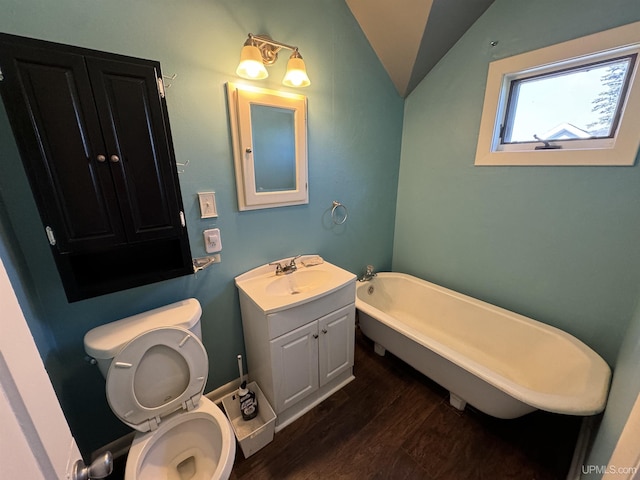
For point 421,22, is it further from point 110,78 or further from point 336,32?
point 110,78

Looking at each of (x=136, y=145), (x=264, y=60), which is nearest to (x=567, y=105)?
(x=264, y=60)

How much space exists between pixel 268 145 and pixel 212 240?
25.6 inches

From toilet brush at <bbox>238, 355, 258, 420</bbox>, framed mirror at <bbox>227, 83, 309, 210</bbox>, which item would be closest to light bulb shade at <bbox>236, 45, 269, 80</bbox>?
framed mirror at <bbox>227, 83, 309, 210</bbox>

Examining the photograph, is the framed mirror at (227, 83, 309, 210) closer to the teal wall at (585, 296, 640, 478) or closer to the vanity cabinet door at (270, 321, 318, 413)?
the vanity cabinet door at (270, 321, 318, 413)

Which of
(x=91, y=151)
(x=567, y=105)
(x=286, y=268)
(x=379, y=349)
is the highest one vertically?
(x=567, y=105)

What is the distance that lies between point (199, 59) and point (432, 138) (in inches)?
66.8

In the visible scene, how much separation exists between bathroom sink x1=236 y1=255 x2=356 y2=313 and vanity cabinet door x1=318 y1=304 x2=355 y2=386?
194 millimetres

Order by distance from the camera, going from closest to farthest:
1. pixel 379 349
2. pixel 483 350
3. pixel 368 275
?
1. pixel 483 350
2. pixel 379 349
3. pixel 368 275

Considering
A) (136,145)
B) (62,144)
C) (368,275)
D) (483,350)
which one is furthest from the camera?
(368,275)

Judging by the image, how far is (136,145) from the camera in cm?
99

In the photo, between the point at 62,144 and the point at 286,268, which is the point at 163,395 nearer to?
the point at 286,268

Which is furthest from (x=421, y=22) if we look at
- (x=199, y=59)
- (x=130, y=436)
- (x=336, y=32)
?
(x=130, y=436)

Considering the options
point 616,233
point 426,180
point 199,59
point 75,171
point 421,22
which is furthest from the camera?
point 426,180

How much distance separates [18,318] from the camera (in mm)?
409
